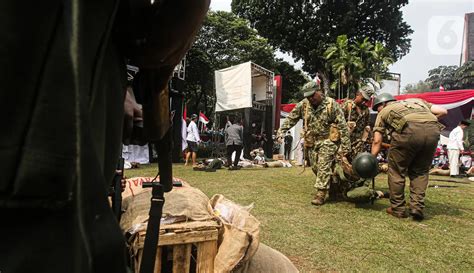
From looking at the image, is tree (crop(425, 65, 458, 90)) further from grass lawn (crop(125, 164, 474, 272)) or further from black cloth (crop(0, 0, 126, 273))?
black cloth (crop(0, 0, 126, 273))

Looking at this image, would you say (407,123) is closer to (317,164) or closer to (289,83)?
(317,164)

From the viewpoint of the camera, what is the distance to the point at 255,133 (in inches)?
725

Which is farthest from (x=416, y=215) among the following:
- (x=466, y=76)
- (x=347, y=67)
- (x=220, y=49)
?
(x=466, y=76)

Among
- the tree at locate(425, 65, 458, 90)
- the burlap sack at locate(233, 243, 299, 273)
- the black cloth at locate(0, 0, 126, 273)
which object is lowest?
the burlap sack at locate(233, 243, 299, 273)

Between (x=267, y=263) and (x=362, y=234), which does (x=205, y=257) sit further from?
(x=362, y=234)

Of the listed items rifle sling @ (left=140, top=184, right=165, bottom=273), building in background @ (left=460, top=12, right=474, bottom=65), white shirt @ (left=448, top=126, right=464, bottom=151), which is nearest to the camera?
rifle sling @ (left=140, top=184, right=165, bottom=273)

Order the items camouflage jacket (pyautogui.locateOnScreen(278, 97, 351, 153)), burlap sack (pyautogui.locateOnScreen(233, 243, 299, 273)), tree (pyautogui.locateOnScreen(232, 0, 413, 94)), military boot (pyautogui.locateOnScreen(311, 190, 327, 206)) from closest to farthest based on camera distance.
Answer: burlap sack (pyautogui.locateOnScreen(233, 243, 299, 273)), military boot (pyautogui.locateOnScreen(311, 190, 327, 206)), camouflage jacket (pyautogui.locateOnScreen(278, 97, 351, 153)), tree (pyautogui.locateOnScreen(232, 0, 413, 94))

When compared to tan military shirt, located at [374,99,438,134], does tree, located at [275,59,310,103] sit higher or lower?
higher

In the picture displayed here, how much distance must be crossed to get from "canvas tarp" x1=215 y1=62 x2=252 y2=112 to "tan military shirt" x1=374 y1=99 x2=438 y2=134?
10872mm

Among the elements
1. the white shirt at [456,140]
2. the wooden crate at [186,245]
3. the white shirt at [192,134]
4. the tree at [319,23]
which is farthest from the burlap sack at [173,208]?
the tree at [319,23]

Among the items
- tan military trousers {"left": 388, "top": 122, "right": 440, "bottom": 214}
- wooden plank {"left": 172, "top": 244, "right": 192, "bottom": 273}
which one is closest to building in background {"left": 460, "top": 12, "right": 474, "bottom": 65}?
tan military trousers {"left": 388, "top": 122, "right": 440, "bottom": 214}

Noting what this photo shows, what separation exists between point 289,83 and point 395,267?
30175 mm

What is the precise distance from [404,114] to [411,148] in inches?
20.2

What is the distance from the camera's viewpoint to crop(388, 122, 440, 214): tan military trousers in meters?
4.84
